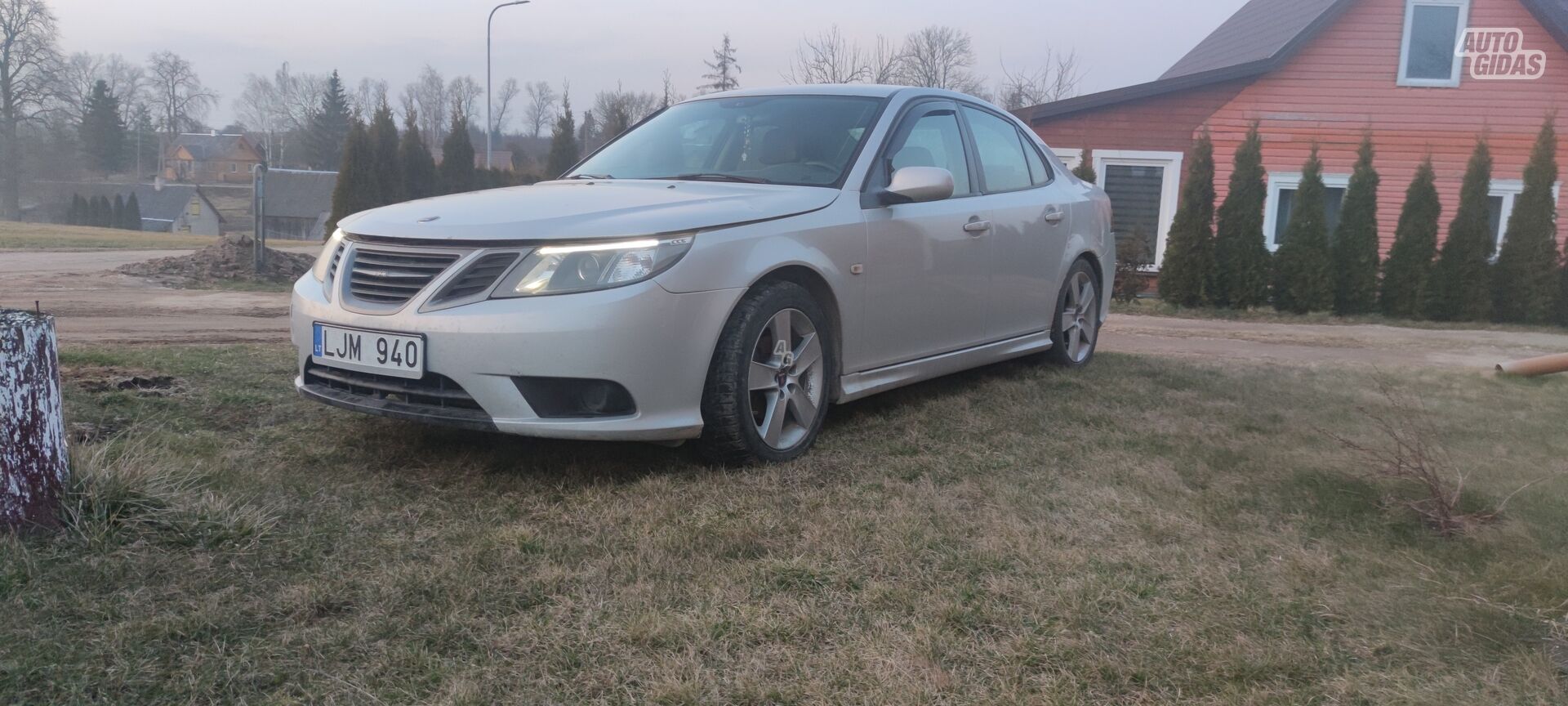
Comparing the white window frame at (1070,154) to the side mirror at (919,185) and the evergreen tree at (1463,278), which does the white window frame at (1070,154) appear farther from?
the side mirror at (919,185)

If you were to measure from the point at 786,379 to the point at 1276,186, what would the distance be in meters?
15.7

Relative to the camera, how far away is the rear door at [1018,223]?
5613 millimetres

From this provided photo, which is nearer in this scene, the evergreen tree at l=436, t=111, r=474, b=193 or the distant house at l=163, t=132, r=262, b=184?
the evergreen tree at l=436, t=111, r=474, b=193

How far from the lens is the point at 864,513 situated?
138 inches

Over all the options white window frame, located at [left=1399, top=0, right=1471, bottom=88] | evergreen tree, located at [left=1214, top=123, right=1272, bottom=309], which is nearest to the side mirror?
evergreen tree, located at [left=1214, top=123, right=1272, bottom=309]

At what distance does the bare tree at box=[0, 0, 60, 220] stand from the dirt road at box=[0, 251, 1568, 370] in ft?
145

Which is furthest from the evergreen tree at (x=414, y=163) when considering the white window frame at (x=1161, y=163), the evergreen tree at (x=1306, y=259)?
the evergreen tree at (x=1306, y=259)

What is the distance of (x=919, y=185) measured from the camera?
456cm

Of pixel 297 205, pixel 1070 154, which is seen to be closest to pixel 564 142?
pixel 1070 154

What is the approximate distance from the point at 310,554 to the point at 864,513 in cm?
162

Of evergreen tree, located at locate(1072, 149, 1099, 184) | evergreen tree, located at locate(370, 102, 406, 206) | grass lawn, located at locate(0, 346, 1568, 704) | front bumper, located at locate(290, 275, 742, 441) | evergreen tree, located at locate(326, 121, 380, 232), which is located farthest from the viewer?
evergreen tree, located at locate(370, 102, 406, 206)

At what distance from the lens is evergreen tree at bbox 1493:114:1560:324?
13094mm

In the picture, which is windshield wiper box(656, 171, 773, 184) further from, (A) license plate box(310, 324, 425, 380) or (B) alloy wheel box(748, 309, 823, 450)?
(A) license plate box(310, 324, 425, 380)

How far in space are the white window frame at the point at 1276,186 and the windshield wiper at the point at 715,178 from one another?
47.9ft
